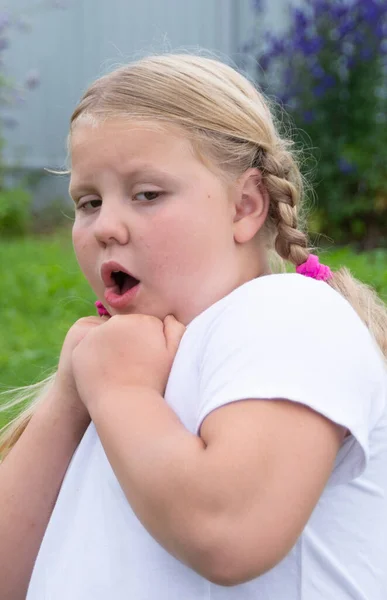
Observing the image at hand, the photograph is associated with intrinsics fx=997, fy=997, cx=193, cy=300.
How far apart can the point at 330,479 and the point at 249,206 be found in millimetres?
536

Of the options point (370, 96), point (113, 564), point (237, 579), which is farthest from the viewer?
point (370, 96)

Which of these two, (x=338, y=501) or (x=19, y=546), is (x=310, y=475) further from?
(x=19, y=546)

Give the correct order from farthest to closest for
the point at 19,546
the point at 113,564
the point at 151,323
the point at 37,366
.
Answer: the point at 37,366
the point at 19,546
the point at 151,323
the point at 113,564

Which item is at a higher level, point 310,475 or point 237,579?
point 310,475

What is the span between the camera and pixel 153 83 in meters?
1.72

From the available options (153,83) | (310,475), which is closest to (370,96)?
(153,83)

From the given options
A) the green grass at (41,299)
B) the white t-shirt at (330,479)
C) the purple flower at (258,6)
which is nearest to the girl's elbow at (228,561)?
the white t-shirt at (330,479)

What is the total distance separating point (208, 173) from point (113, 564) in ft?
2.15

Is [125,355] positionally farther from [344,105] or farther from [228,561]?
[344,105]

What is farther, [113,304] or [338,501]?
[113,304]

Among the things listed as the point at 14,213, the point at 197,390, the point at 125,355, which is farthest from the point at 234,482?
the point at 14,213

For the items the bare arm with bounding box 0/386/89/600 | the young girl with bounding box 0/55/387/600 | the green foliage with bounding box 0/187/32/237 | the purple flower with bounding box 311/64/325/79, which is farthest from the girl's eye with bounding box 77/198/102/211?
the green foliage with bounding box 0/187/32/237

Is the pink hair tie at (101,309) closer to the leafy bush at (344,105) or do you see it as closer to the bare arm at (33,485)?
the bare arm at (33,485)

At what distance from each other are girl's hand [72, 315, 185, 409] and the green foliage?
745 cm
